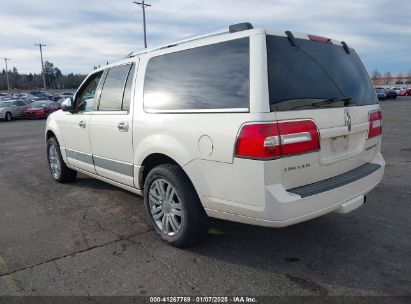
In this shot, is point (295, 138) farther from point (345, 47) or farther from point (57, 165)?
point (57, 165)

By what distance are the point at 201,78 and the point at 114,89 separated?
163 centimetres

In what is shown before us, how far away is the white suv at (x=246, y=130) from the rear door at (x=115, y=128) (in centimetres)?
3

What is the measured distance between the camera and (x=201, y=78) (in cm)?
347

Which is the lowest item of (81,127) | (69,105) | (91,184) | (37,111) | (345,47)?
(37,111)

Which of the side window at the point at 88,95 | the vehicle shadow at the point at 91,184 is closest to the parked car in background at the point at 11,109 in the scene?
the vehicle shadow at the point at 91,184

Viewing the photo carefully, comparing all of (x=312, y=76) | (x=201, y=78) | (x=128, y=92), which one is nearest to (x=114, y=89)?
(x=128, y=92)

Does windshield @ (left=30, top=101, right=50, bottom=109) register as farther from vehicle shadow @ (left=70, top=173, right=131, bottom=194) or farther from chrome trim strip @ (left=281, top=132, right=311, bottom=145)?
chrome trim strip @ (left=281, top=132, right=311, bottom=145)

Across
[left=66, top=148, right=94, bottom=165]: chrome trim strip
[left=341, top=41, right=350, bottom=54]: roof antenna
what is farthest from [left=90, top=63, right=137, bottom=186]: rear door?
[left=341, top=41, right=350, bottom=54]: roof antenna

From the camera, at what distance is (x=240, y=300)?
9.49ft

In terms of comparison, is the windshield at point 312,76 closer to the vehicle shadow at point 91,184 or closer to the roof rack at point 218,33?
the roof rack at point 218,33

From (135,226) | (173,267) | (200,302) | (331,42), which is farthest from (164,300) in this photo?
(331,42)

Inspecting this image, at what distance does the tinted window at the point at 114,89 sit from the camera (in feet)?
14.9

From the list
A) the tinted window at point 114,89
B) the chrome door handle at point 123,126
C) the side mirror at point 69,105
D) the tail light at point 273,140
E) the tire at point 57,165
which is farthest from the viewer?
the tire at point 57,165

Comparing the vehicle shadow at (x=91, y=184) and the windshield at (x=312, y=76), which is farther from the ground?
the windshield at (x=312, y=76)
